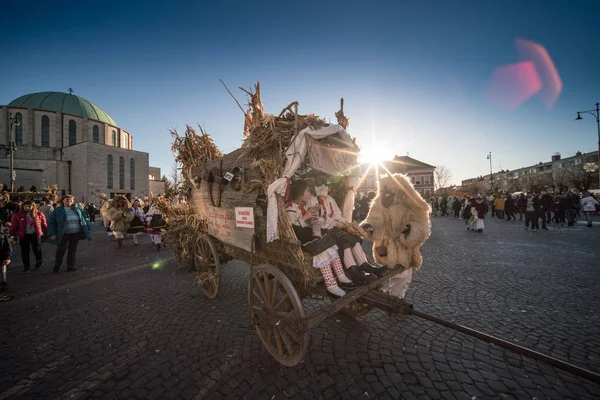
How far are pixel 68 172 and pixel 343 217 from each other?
182ft

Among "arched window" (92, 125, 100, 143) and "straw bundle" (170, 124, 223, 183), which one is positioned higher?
"arched window" (92, 125, 100, 143)

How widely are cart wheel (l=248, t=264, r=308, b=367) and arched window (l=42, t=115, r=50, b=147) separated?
62.1m

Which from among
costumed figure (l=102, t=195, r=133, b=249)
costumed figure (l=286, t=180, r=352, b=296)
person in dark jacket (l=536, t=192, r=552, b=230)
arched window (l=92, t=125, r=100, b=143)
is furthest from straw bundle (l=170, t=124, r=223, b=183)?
arched window (l=92, t=125, r=100, b=143)

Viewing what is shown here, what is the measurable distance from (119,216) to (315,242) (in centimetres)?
955

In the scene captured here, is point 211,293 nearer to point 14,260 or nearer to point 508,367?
point 508,367

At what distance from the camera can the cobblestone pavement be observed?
228 centimetres

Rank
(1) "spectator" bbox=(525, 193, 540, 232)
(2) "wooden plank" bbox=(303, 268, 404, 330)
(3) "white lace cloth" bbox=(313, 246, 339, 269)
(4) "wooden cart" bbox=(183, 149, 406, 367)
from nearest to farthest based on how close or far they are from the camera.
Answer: (2) "wooden plank" bbox=(303, 268, 404, 330) < (4) "wooden cart" bbox=(183, 149, 406, 367) < (3) "white lace cloth" bbox=(313, 246, 339, 269) < (1) "spectator" bbox=(525, 193, 540, 232)

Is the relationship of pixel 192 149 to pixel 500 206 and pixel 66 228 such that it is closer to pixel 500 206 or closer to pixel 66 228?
pixel 66 228

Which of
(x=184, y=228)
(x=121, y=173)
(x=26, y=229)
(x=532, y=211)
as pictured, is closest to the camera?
(x=184, y=228)

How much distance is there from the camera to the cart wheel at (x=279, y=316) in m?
2.30

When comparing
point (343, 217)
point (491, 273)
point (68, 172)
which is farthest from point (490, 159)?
point (68, 172)

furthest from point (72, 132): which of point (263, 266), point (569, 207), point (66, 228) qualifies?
point (569, 207)

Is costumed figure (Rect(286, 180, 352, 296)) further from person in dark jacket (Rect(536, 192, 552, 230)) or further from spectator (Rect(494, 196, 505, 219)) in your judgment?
spectator (Rect(494, 196, 505, 219))

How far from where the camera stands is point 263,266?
2.79 m
